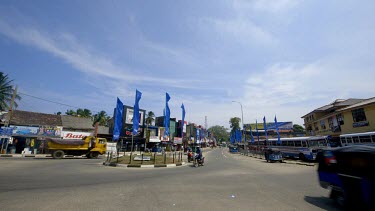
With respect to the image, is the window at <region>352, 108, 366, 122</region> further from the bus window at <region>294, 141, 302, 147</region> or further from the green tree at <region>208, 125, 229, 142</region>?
the green tree at <region>208, 125, 229, 142</region>

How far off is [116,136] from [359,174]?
21940mm

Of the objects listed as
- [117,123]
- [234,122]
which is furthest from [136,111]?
[234,122]

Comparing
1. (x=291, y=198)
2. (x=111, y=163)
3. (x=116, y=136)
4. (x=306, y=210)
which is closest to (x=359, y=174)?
(x=306, y=210)

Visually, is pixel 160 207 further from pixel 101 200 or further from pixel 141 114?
pixel 141 114

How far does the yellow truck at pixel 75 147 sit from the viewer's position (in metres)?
25.0

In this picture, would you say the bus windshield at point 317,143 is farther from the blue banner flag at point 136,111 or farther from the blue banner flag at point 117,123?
the blue banner flag at point 117,123

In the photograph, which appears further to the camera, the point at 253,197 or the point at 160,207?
the point at 253,197

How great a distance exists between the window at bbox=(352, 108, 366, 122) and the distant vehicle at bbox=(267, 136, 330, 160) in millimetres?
12749

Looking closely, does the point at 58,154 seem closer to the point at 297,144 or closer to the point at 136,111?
the point at 136,111

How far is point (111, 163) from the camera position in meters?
19.2

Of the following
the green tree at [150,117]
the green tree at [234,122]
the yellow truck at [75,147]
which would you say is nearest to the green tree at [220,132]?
the green tree at [234,122]

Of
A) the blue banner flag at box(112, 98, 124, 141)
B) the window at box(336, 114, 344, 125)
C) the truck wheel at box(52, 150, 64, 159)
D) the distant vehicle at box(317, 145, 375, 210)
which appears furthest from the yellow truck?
the window at box(336, 114, 344, 125)

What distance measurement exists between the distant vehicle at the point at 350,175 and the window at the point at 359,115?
3288 cm

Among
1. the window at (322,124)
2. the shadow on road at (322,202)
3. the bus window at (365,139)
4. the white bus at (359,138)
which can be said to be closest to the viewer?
the shadow on road at (322,202)
